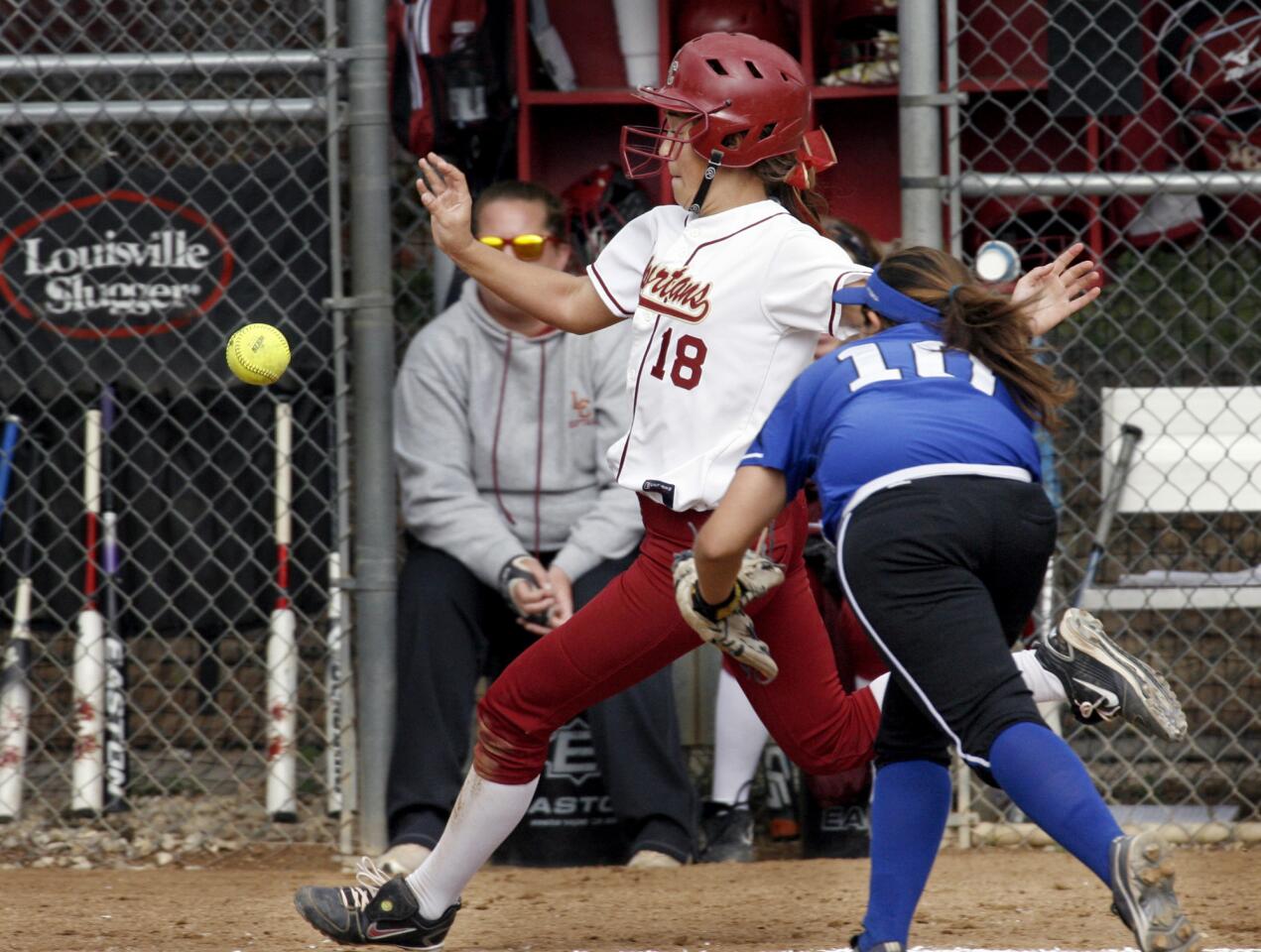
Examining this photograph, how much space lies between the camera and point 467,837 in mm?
3230

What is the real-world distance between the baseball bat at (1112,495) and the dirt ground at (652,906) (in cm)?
78

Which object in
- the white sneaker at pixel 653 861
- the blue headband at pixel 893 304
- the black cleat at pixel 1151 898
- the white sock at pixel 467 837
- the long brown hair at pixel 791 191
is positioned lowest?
the white sneaker at pixel 653 861

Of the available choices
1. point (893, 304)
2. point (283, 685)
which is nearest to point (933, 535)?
point (893, 304)

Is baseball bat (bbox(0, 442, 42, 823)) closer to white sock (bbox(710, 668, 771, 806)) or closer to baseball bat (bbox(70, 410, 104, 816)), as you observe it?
baseball bat (bbox(70, 410, 104, 816))

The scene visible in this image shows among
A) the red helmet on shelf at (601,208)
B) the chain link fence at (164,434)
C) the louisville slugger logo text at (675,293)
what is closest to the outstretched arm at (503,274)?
the louisville slugger logo text at (675,293)

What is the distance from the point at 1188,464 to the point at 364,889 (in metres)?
2.61

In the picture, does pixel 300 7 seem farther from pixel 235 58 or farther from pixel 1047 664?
pixel 1047 664

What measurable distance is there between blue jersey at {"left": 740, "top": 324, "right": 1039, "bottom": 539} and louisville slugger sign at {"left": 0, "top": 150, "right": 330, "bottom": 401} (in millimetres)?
2134

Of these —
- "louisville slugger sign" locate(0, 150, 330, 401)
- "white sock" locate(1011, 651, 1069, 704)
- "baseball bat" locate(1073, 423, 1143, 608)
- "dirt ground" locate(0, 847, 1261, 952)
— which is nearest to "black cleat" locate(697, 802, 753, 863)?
"dirt ground" locate(0, 847, 1261, 952)

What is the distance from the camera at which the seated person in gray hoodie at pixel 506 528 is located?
14.2 ft

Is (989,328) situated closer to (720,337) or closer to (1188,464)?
(720,337)

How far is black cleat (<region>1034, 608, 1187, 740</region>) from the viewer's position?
2.78m

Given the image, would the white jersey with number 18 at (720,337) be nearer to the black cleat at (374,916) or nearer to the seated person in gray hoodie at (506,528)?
the black cleat at (374,916)

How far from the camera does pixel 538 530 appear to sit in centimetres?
452
